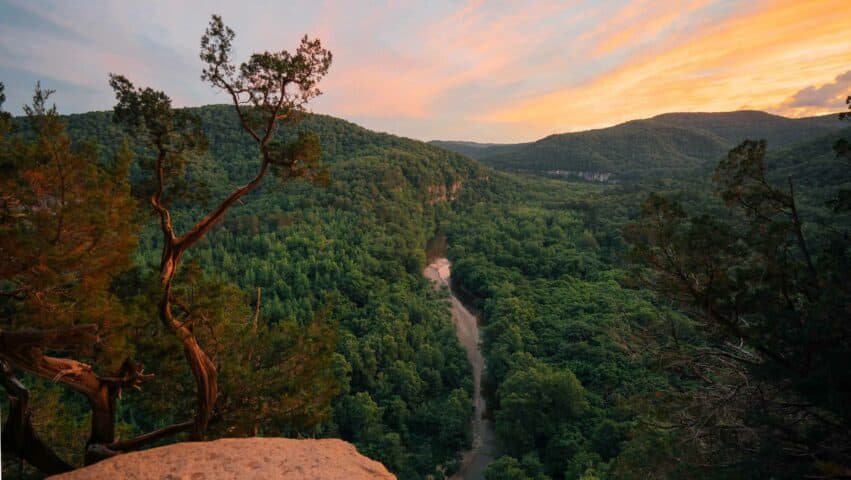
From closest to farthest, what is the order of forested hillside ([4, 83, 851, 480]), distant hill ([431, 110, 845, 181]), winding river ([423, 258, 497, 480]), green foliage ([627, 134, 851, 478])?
green foliage ([627, 134, 851, 478])
forested hillside ([4, 83, 851, 480])
winding river ([423, 258, 497, 480])
distant hill ([431, 110, 845, 181])

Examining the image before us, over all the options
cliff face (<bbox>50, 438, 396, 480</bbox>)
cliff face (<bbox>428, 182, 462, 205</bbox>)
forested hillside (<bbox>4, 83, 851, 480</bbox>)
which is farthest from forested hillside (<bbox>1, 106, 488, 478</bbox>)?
cliff face (<bbox>428, 182, 462, 205</bbox>)

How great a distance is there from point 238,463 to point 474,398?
91.0 feet

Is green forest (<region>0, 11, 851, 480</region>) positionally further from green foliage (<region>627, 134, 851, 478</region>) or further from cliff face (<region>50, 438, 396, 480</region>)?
cliff face (<region>50, 438, 396, 480</region>)

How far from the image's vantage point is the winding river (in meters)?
24.7

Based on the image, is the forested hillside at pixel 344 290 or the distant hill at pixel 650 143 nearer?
the forested hillside at pixel 344 290

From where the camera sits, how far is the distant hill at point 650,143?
132 m

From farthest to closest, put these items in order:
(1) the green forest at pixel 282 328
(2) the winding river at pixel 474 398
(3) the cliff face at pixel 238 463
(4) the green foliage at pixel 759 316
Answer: (2) the winding river at pixel 474 398
(3) the cliff face at pixel 238 463
(4) the green foliage at pixel 759 316
(1) the green forest at pixel 282 328

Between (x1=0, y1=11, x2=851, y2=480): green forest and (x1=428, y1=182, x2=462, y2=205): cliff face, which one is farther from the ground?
(x1=428, y1=182, x2=462, y2=205): cliff face

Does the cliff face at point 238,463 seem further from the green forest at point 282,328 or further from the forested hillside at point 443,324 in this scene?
the forested hillside at point 443,324

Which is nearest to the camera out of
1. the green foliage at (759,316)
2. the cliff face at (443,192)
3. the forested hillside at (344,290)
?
the green foliage at (759,316)

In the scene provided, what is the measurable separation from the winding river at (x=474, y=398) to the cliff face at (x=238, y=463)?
20175 mm

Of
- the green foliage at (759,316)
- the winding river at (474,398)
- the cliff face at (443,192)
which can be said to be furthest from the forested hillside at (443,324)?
the winding river at (474,398)

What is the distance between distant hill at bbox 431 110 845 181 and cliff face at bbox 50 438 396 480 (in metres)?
135

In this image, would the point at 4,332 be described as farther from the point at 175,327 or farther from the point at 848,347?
the point at 848,347
